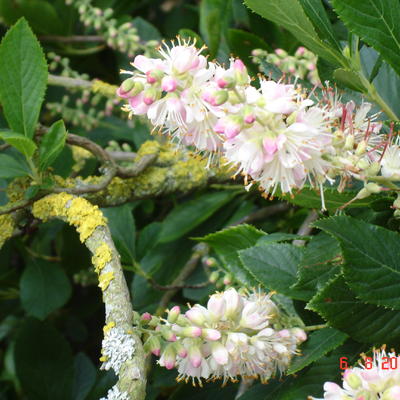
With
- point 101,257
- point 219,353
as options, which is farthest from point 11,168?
point 219,353

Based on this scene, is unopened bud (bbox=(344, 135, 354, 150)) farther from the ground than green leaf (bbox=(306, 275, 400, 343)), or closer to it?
farther from the ground

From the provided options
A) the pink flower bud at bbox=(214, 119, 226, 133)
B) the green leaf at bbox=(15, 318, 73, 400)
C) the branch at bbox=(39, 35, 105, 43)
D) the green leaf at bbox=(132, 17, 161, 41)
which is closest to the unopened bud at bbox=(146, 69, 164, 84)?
the pink flower bud at bbox=(214, 119, 226, 133)

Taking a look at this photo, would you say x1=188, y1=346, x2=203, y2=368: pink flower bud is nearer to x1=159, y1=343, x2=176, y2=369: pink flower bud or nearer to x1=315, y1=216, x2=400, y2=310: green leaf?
x1=159, y1=343, x2=176, y2=369: pink flower bud

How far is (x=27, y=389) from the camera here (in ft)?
4.30

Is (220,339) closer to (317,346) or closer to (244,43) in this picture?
(317,346)

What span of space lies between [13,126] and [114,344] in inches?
16.6

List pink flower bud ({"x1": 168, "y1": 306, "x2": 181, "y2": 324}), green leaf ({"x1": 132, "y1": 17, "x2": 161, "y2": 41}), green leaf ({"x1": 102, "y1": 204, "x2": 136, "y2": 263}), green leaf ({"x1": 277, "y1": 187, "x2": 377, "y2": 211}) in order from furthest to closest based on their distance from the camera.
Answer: green leaf ({"x1": 132, "y1": 17, "x2": 161, "y2": 41}) < green leaf ({"x1": 102, "y1": 204, "x2": 136, "y2": 263}) < green leaf ({"x1": 277, "y1": 187, "x2": 377, "y2": 211}) < pink flower bud ({"x1": 168, "y1": 306, "x2": 181, "y2": 324})

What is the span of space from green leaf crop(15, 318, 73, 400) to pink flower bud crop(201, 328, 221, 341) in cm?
65

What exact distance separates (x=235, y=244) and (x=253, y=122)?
406 millimetres

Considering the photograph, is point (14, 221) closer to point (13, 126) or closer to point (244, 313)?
point (13, 126)

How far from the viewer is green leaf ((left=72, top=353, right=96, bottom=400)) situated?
1326mm

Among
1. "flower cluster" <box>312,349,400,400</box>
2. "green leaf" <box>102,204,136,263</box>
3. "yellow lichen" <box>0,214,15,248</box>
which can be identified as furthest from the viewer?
"green leaf" <box>102,204,136,263</box>

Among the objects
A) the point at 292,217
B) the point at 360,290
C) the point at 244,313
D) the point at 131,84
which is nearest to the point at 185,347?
the point at 244,313

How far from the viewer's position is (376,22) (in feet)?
2.78
